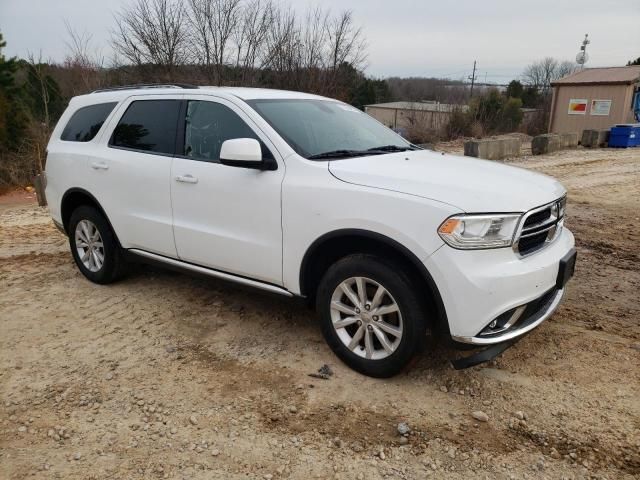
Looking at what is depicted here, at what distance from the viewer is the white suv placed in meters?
2.84

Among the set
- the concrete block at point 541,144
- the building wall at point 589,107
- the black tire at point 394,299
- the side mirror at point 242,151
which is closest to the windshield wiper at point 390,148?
the side mirror at point 242,151

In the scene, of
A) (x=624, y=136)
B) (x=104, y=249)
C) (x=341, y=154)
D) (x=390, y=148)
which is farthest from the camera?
(x=624, y=136)

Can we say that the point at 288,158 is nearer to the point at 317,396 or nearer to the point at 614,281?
the point at 317,396

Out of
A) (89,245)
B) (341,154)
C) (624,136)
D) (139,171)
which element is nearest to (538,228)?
(341,154)

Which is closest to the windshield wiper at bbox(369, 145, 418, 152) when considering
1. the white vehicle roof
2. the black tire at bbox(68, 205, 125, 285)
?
the white vehicle roof

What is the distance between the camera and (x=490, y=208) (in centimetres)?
281

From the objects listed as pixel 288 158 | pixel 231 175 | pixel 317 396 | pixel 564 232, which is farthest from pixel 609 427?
pixel 231 175

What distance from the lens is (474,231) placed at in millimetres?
2797

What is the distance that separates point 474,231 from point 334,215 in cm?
84

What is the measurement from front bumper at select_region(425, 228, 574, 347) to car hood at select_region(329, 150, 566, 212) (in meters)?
0.28

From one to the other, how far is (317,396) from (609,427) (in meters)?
1.66

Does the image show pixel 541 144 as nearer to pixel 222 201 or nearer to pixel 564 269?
pixel 564 269

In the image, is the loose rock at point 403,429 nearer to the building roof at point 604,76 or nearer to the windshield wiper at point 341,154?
the windshield wiper at point 341,154

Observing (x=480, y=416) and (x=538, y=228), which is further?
(x=538, y=228)
